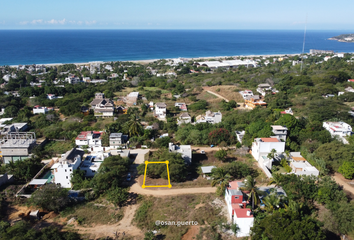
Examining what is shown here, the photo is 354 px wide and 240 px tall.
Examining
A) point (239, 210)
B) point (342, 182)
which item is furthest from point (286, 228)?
point (342, 182)

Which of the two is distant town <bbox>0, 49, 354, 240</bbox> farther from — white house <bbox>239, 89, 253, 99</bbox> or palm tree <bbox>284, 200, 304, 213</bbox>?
white house <bbox>239, 89, 253, 99</bbox>

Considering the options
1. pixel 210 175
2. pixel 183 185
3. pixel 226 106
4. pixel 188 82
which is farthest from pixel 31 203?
pixel 188 82

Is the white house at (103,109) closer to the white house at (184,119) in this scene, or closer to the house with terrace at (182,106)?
the house with terrace at (182,106)

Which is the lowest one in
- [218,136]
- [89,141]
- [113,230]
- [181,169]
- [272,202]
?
[113,230]

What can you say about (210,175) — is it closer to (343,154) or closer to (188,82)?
(343,154)

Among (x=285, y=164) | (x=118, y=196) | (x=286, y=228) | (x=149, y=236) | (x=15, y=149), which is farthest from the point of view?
(x=15, y=149)

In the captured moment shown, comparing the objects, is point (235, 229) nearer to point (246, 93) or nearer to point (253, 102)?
point (253, 102)

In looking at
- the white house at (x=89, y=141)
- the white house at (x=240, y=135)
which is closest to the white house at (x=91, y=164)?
the white house at (x=89, y=141)
